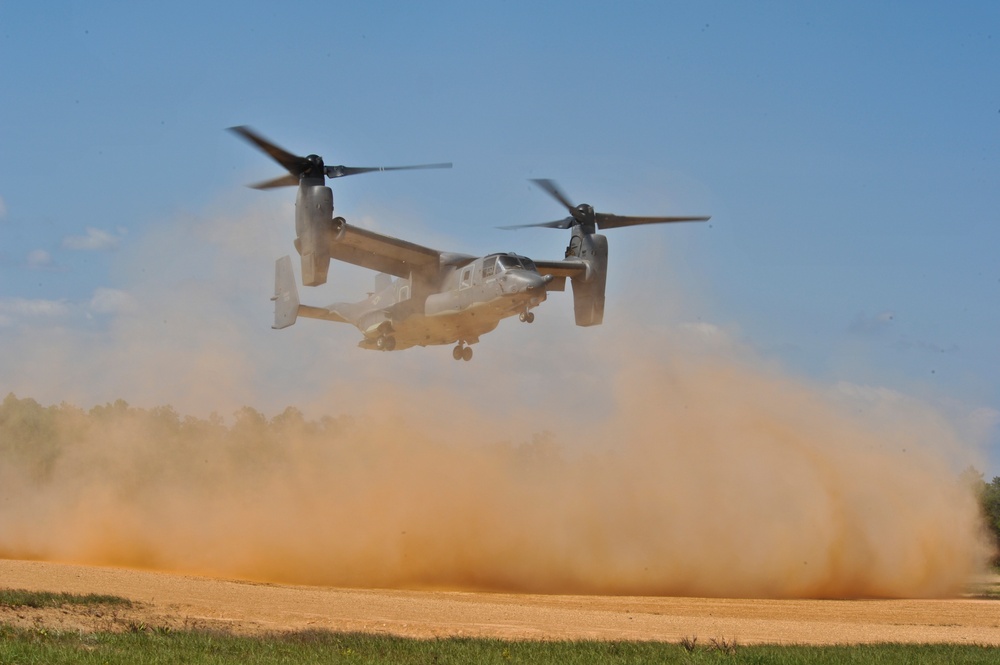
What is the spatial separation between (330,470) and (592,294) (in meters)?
13.2

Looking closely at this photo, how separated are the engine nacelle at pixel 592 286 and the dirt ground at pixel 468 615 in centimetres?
867

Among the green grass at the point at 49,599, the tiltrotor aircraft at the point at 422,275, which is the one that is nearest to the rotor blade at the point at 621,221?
the tiltrotor aircraft at the point at 422,275

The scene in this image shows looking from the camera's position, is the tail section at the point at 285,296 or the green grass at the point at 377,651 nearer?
the green grass at the point at 377,651

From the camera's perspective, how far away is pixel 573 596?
29281 millimetres

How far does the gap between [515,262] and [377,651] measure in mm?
15701

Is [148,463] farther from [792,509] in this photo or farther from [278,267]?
[792,509]

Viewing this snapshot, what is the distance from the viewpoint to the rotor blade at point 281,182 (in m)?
28.4

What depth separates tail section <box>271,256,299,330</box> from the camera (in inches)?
1323

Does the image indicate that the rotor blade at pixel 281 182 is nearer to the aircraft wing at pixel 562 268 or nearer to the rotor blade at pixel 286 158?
the rotor blade at pixel 286 158

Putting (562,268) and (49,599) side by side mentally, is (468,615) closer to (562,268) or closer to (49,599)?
(49,599)

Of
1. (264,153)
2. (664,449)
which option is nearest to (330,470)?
(664,449)

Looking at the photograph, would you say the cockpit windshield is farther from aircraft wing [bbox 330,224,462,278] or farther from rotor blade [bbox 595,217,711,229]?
rotor blade [bbox 595,217,711,229]

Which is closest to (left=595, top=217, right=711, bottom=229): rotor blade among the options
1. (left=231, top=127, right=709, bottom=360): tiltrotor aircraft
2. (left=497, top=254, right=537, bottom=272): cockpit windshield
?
(left=231, top=127, right=709, bottom=360): tiltrotor aircraft

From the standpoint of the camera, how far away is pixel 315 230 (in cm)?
2788
